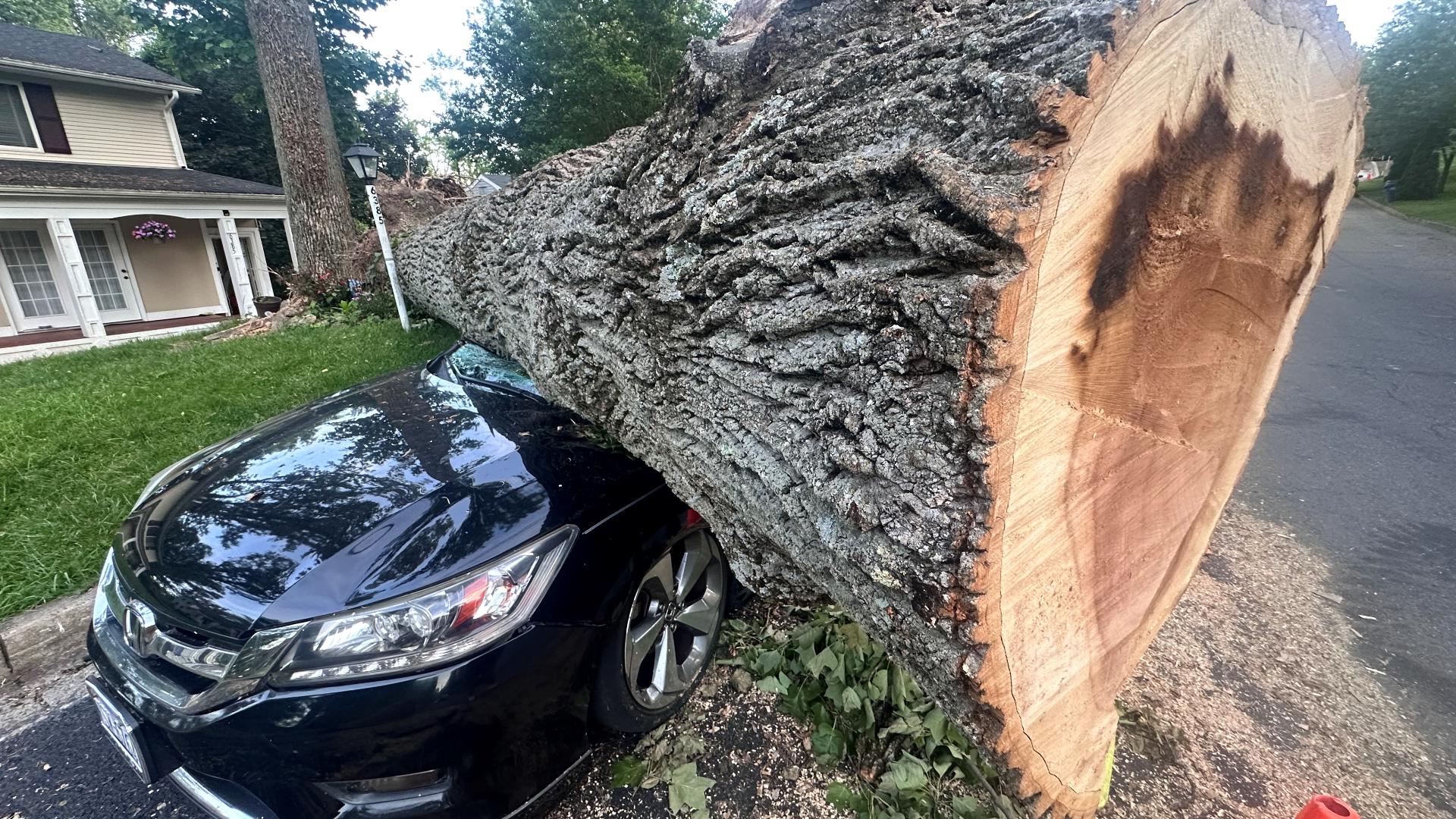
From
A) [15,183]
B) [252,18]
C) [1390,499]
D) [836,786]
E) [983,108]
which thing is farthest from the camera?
[15,183]

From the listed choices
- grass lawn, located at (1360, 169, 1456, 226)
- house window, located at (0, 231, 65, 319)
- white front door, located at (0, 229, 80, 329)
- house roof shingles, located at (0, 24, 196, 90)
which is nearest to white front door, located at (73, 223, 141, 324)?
white front door, located at (0, 229, 80, 329)

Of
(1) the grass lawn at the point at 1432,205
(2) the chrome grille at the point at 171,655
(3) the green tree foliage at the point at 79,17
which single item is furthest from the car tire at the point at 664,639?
(3) the green tree foliage at the point at 79,17

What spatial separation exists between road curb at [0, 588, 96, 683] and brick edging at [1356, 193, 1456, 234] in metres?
24.2

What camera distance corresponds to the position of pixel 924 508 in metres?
1.10

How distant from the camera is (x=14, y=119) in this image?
40.9 feet

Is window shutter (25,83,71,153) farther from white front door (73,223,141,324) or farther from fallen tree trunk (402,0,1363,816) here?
fallen tree trunk (402,0,1363,816)

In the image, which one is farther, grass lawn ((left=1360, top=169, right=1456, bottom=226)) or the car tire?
grass lawn ((left=1360, top=169, right=1456, bottom=226))

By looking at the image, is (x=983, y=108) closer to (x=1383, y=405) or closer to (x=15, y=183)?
(x=1383, y=405)

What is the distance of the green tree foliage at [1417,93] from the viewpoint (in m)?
21.8

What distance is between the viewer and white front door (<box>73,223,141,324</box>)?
542 inches

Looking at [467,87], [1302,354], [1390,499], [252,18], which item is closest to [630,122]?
[467,87]

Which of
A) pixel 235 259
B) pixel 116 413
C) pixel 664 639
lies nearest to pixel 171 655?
pixel 664 639

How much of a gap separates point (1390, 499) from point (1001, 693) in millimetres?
4349

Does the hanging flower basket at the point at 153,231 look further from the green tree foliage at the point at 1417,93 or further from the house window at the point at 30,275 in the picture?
the green tree foliage at the point at 1417,93
